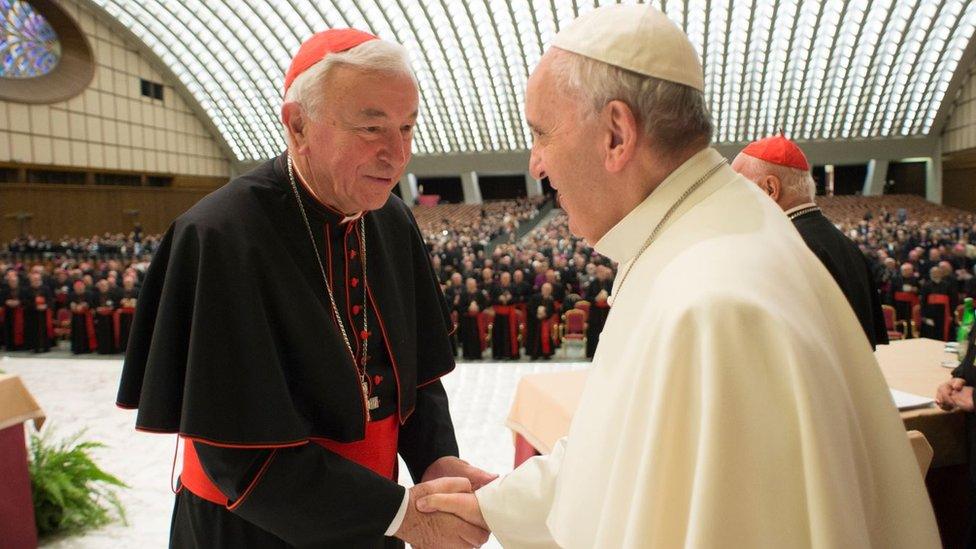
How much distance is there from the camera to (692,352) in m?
0.99

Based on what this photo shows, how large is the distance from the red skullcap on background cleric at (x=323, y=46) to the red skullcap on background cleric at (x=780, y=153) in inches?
106

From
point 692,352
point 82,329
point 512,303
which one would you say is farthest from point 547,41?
point 692,352

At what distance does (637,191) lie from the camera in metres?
1.33

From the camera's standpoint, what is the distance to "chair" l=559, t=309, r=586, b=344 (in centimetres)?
1143

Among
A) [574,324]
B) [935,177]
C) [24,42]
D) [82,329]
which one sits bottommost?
[82,329]

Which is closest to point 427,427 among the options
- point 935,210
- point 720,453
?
point 720,453

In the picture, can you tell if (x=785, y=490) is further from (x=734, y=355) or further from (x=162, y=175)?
(x=162, y=175)

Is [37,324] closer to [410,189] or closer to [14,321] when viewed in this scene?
[14,321]

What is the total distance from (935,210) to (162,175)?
40377 mm

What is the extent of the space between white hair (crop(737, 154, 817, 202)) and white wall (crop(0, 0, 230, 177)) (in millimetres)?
31757

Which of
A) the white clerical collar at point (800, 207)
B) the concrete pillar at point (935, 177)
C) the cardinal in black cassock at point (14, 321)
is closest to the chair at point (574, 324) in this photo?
the white clerical collar at point (800, 207)

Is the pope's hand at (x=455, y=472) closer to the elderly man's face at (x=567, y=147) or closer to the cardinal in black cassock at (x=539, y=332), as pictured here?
the elderly man's face at (x=567, y=147)

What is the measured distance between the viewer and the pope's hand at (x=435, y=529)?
6.09 feet

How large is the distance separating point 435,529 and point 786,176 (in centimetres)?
292
